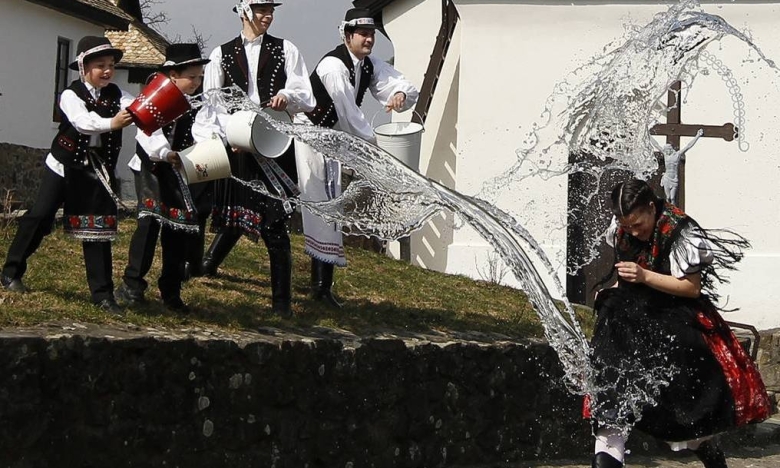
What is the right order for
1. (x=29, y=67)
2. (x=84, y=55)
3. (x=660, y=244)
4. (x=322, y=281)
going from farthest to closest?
(x=29, y=67)
(x=322, y=281)
(x=84, y=55)
(x=660, y=244)

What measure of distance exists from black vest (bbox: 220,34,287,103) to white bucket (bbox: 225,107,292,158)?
0.72ft

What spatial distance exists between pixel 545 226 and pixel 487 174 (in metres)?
0.88

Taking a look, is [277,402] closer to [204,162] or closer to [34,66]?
[204,162]

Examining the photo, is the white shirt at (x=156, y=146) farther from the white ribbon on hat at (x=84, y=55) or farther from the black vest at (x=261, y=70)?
the black vest at (x=261, y=70)

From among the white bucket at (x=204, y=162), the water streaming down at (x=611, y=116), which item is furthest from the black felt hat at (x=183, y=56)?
the water streaming down at (x=611, y=116)

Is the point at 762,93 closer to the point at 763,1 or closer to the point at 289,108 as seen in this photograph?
the point at 763,1

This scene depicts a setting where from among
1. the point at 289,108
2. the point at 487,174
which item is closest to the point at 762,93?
the point at 487,174

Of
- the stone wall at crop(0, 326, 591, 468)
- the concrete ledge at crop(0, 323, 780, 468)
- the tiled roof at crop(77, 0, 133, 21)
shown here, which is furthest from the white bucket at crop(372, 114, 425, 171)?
the tiled roof at crop(77, 0, 133, 21)

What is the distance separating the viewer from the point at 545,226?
47.4ft

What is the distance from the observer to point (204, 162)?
22.3ft

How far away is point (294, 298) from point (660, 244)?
2.97 meters

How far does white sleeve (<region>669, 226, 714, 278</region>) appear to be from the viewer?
577 cm

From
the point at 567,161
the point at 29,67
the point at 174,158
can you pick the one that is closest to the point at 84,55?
the point at 174,158

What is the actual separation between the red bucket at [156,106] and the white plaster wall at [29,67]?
1620 centimetres
